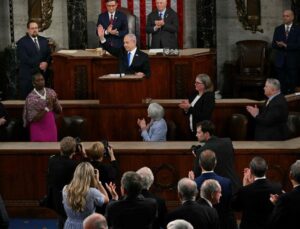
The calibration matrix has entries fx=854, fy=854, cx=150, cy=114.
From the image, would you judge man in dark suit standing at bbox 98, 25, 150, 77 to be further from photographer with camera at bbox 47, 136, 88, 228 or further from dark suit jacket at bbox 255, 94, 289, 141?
→ photographer with camera at bbox 47, 136, 88, 228

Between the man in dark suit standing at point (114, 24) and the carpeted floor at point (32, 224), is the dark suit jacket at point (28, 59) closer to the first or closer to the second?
the man in dark suit standing at point (114, 24)

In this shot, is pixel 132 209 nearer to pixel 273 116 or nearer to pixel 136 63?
pixel 273 116

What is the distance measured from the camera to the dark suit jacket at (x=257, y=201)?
8.02m

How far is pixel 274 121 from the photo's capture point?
11.2 metres

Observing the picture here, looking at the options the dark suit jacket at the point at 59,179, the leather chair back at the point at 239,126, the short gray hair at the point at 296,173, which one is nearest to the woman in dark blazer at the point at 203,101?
the leather chair back at the point at 239,126

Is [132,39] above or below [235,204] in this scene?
above

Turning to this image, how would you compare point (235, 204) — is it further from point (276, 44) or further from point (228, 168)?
point (276, 44)

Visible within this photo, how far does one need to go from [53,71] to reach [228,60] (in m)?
4.04

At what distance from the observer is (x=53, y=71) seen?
15.2 m

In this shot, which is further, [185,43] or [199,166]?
[185,43]

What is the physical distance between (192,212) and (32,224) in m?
3.84

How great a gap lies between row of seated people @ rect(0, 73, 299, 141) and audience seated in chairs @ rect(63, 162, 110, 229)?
3.59 meters

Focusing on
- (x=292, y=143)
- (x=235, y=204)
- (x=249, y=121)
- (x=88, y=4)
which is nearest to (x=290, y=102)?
(x=249, y=121)

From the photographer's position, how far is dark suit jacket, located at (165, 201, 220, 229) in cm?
736
